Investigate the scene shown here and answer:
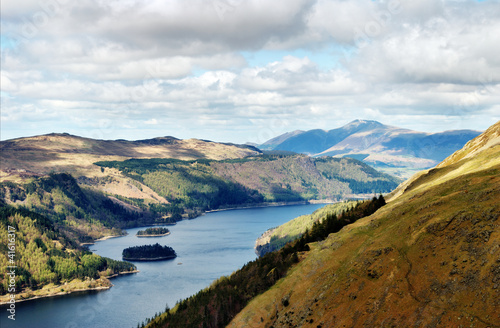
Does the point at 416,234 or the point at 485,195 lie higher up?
the point at 485,195

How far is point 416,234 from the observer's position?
114 meters

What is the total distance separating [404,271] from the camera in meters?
104

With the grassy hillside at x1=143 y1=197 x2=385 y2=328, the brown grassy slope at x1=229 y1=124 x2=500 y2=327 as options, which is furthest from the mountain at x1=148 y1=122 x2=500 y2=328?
the grassy hillside at x1=143 y1=197 x2=385 y2=328

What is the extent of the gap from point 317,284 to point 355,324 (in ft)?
83.9

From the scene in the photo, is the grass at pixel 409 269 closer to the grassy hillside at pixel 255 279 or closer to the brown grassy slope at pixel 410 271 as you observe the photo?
the brown grassy slope at pixel 410 271

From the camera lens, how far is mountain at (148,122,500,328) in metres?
88.6

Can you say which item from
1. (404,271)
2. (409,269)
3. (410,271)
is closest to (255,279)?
(404,271)

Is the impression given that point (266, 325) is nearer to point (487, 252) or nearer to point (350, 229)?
point (350, 229)

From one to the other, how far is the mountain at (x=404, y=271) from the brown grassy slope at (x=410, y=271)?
22cm

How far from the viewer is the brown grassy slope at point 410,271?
3465 inches

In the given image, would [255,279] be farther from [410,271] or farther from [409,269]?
[410,271]

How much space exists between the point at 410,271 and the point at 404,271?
1.55 metres

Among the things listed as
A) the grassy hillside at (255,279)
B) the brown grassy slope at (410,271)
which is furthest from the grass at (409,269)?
the grassy hillside at (255,279)

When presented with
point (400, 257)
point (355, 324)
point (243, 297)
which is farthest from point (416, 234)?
point (243, 297)
